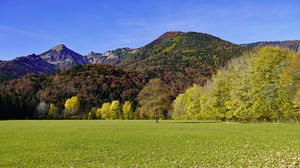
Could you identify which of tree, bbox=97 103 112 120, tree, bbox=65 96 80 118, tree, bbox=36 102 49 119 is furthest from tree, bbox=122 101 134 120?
tree, bbox=36 102 49 119

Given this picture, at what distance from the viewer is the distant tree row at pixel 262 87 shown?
66.4m

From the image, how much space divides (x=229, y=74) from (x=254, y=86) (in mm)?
12413

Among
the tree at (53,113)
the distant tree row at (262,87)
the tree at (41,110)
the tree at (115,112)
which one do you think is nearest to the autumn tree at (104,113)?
the tree at (115,112)

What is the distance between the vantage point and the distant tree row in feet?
218

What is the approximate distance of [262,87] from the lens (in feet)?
237

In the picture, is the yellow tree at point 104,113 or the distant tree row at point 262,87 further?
the yellow tree at point 104,113

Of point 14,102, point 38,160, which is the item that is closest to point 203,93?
point 38,160

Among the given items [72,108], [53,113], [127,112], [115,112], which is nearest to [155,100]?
[127,112]

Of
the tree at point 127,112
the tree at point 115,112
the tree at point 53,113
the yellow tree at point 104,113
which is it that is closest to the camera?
the tree at point 127,112

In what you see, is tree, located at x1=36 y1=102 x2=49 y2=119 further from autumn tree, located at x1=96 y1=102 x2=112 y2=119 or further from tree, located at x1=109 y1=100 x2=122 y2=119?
tree, located at x1=109 y1=100 x2=122 y2=119

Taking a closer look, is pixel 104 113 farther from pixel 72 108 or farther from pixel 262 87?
pixel 262 87

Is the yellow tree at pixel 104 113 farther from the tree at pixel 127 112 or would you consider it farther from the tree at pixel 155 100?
the tree at pixel 155 100

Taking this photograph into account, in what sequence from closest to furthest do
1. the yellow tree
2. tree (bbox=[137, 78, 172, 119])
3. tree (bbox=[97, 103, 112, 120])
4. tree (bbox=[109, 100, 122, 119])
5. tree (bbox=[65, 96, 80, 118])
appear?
tree (bbox=[137, 78, 172, 119])
tree (bbox=[109, 100, 122, 119])
tree (bbox=[97, 103, 112, 120])
the yellow tree
tree (bbox=[65, 96, 80, 118])

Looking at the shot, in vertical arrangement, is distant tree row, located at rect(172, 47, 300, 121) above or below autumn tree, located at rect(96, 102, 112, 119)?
above
